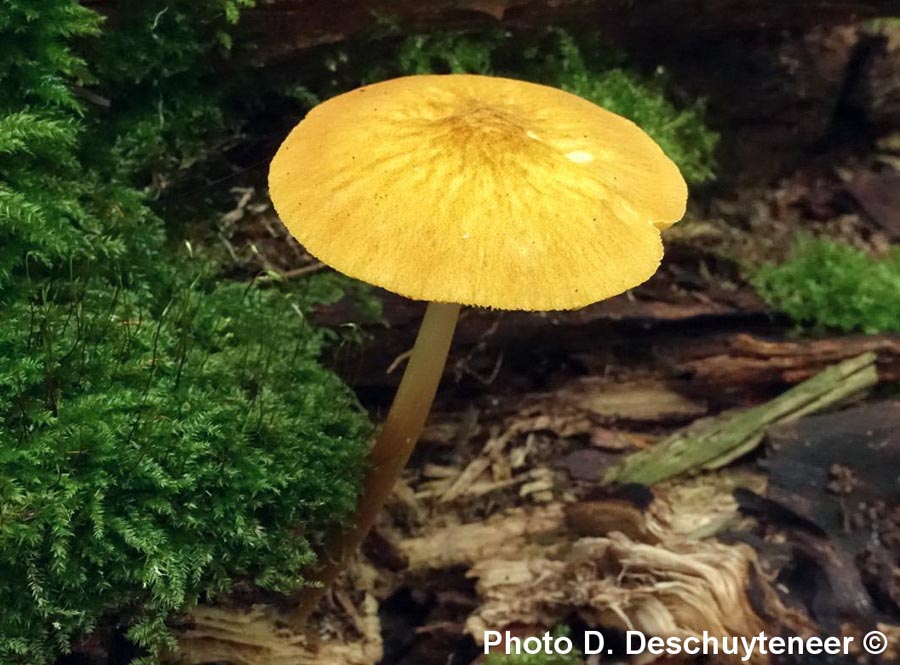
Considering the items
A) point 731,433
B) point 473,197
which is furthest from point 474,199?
point 731,433

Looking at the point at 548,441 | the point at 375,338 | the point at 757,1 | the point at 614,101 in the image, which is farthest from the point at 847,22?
the point at 375,338

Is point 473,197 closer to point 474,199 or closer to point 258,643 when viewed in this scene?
point 474,199

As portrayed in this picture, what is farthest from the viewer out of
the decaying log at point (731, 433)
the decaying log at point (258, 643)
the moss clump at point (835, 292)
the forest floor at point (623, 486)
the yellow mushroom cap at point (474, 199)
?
the moss clump at point (835, 292)

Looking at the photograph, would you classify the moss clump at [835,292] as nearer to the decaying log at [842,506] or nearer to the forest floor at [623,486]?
the forest floor at [623,486]

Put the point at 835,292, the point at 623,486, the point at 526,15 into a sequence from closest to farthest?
1. the point at 623,486
2. the point at 526,15
3. the point at 835,292

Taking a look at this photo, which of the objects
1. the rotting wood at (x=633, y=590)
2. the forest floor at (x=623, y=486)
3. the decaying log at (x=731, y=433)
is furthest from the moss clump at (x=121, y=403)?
the decaying log at (x=731, y=433)

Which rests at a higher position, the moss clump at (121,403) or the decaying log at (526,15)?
the decaying log at (526,15)
